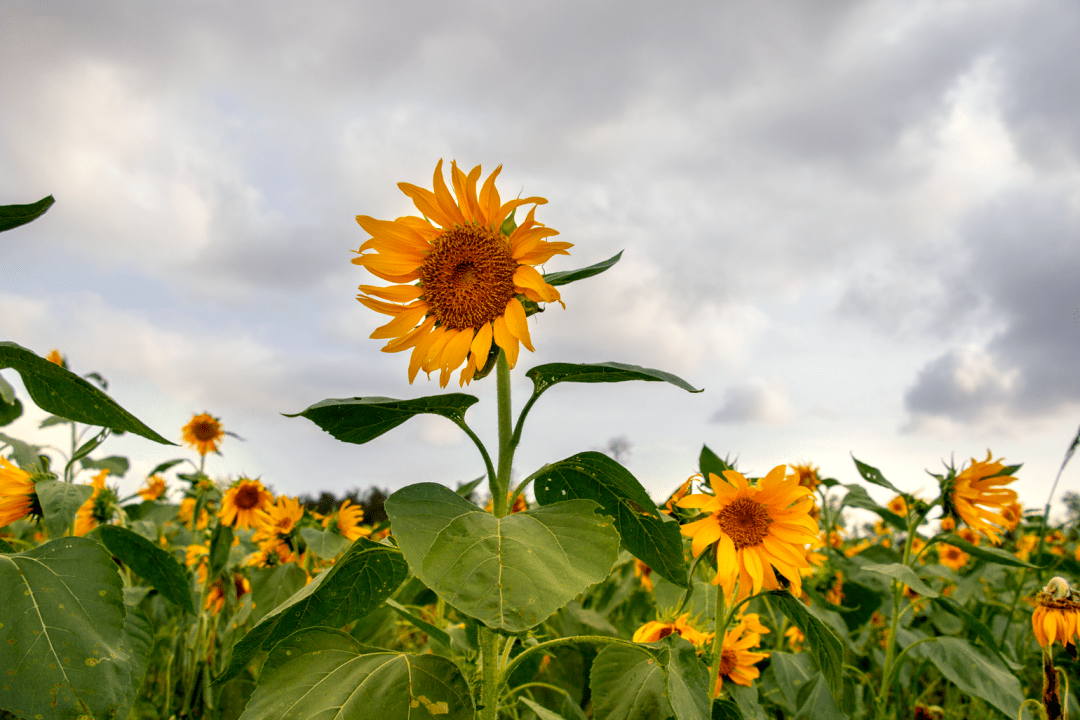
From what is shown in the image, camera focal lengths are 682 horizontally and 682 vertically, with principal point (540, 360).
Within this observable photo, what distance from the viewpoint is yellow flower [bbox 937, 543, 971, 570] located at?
4688 millimetres

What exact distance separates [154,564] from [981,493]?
235 centimetres

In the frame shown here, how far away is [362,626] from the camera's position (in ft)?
6.91

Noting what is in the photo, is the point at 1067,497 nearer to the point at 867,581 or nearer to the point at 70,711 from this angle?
the point at 867,581

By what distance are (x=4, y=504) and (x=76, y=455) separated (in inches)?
8.0

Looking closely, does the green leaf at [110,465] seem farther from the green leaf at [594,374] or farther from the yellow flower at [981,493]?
the yellow flower at [981,493]

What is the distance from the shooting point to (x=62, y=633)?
3.25 feet

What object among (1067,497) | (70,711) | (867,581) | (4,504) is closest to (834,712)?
(867,581)

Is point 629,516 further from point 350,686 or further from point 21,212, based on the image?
point 21,212

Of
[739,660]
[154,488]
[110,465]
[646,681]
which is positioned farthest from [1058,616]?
[154,488]

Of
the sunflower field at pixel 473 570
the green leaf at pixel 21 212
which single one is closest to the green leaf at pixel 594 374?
the sunflower field at pixel 473 570

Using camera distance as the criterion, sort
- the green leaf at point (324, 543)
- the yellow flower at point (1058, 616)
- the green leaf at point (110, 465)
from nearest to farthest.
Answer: the yellow flower at point (1058, 616)
the green leaf at point (324, 543)
the green leaf at point (110, 465)

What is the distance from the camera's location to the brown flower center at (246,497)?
300 cm

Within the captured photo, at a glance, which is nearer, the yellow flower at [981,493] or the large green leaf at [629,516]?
the large green leaf at [629,516]

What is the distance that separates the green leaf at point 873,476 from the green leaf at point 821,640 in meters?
0.99
